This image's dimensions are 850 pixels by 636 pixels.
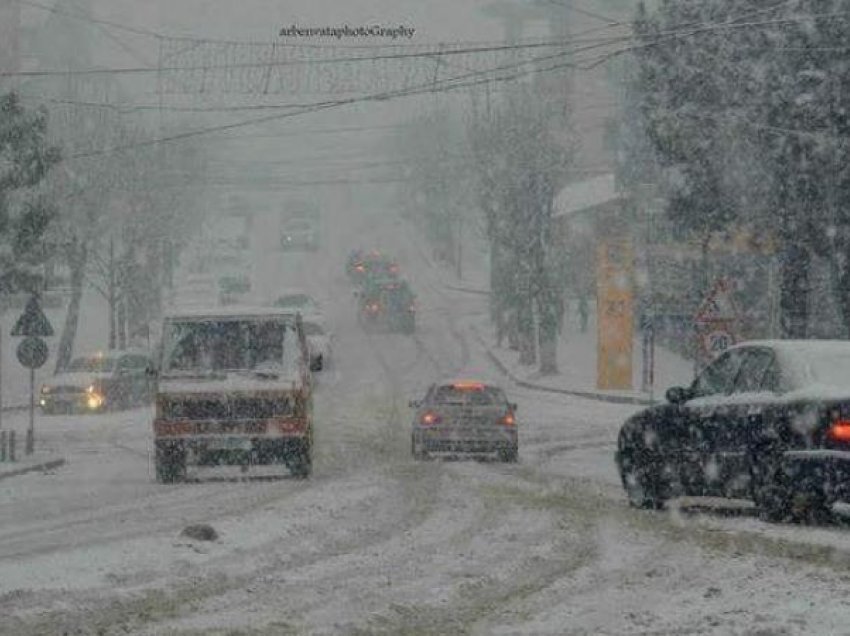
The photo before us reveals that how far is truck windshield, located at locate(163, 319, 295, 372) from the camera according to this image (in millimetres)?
25328

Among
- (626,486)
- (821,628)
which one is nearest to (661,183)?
(626,486)

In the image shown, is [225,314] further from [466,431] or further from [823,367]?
[823,367]

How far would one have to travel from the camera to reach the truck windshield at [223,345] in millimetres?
25328

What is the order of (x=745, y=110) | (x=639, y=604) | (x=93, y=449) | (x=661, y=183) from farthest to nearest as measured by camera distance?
(x=661, y=183) → (x=745, y=110) → (x=93, y=449) → (x=639, y=604)

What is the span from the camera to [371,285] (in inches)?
3125

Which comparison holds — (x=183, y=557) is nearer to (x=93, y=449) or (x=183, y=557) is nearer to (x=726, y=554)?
(x=726, y=554)

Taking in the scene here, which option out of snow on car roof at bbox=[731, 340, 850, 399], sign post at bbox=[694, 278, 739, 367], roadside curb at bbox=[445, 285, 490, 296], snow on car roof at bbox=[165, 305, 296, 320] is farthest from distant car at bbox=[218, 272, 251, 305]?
snow on car roof at bbox=[731, 340, 850, 399]

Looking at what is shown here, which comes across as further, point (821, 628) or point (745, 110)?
point (745, 110)

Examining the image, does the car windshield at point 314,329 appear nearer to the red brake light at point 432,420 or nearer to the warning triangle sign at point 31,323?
the warning triangle sign at point 31,323

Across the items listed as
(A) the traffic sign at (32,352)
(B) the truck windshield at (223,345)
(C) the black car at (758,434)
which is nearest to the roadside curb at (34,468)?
(A) the traffic sign at (32,352)

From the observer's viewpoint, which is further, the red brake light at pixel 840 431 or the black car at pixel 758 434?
the black car at pixel 758 434

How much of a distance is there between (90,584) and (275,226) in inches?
4900

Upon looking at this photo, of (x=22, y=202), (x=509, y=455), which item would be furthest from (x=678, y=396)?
(x=22, y=202)

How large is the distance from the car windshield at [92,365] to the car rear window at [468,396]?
20.8 meters
